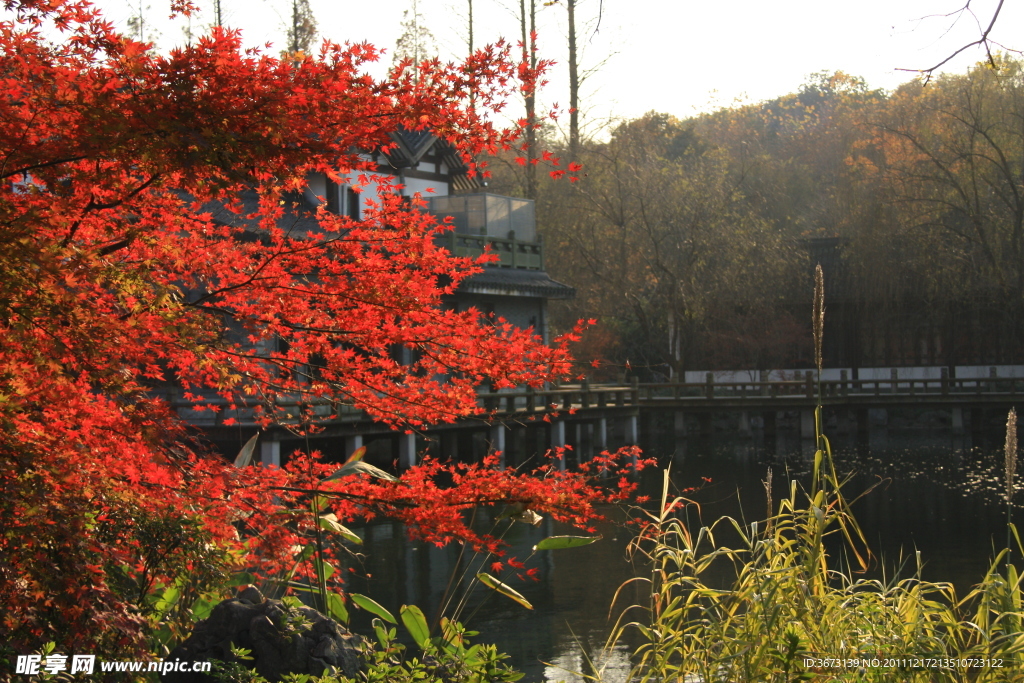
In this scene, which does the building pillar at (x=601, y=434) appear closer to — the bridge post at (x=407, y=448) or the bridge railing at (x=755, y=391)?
the bridge railing at (x=755, y=391)

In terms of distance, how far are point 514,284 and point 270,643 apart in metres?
15.6

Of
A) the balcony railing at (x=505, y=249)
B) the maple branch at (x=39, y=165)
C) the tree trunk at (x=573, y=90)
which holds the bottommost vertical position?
A: the maple branch at (x=39, y=165)

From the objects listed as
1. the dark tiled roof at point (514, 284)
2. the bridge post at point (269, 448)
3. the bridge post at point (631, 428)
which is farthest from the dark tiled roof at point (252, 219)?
the bridge post at point (631, 428)

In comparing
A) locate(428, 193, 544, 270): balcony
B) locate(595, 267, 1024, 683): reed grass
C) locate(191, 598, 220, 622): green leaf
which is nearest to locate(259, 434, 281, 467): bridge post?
locate(428, 193, 544, 270): balcony

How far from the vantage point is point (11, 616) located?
3.44 m

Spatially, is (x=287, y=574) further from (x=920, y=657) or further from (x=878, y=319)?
(x=878, y=319)

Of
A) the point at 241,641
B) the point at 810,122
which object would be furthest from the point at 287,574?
the point at 810,122

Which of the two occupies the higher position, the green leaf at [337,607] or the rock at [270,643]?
the rock at [270,643]

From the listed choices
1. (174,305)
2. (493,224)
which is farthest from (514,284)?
(174,305)

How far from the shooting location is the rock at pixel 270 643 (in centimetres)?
448

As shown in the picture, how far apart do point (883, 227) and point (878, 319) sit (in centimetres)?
297

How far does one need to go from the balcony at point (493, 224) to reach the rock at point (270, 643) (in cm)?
1383

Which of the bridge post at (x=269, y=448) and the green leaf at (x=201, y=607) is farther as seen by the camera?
the bridge post at (x=269, y=448)

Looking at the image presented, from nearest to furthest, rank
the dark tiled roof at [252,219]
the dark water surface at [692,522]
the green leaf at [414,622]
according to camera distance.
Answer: the green leaf at [414,622] → the dark water surface at [692,522] → the dark tiled roof at [252,219]
